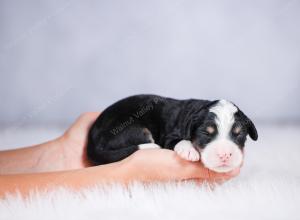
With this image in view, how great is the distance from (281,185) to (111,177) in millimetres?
813

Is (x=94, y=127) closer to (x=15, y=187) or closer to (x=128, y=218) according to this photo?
(x=15, y=187)

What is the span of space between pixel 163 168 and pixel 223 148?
303mm

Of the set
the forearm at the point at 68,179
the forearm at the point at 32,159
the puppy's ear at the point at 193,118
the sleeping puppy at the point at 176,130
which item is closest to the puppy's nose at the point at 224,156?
the sleeping puppy at the point at 176,130

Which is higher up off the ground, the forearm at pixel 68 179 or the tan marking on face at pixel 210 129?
the tan marking on face at pixel 210 129

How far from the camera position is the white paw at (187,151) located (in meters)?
2.36

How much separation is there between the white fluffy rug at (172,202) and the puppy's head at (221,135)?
0.49ft

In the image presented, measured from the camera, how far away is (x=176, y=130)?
109 inches

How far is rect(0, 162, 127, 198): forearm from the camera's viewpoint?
2273mm

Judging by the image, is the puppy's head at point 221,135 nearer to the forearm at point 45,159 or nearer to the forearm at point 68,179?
the forearm at point 68,179

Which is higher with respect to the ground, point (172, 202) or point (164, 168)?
point (164, 168)

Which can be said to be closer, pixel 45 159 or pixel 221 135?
pixel 221 135

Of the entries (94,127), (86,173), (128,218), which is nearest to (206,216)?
(128,218)

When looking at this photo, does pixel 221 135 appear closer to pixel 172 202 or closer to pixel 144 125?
pixel 172 202

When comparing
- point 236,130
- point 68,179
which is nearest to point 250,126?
point 236,130
